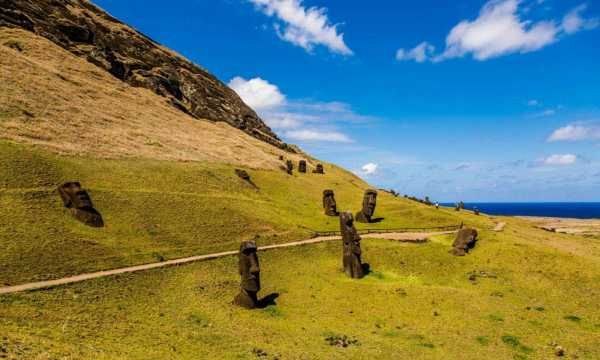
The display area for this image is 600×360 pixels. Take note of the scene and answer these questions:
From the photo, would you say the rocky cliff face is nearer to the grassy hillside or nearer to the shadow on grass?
the grassy hillside

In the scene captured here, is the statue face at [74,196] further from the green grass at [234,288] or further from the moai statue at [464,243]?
the moai statue at [464,243]

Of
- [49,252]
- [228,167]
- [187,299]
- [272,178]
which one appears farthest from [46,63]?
[187,299]

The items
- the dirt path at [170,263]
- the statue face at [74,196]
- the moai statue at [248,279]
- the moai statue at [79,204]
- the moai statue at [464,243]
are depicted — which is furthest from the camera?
the moai statue at [464,243]

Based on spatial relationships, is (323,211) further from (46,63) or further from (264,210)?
(46,63)

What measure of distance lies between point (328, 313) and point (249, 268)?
7.76 m

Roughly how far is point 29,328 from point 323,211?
58.4 metres

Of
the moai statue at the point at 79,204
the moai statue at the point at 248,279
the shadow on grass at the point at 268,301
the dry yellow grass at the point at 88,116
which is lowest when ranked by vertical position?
the shadow on grass at the point at 268,301

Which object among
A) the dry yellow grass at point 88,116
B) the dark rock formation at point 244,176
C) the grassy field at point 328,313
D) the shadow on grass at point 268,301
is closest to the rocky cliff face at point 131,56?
the dry yellow grass at point 88,116

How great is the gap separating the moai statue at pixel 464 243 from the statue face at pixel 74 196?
44014 mm

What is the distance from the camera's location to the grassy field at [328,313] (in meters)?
27.7

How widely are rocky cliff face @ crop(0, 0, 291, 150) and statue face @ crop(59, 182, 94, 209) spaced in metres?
87.0

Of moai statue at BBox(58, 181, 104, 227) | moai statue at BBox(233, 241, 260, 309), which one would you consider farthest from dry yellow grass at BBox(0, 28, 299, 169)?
moai statue at BBox(233, 241, 260, 309)

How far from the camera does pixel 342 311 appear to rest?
3791cm

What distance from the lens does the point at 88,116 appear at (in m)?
87.2
